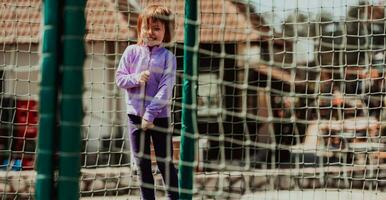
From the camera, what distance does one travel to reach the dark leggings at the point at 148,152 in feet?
7.61

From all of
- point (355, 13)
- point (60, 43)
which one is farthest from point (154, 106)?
point (355, 13)

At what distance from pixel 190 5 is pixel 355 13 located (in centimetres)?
160

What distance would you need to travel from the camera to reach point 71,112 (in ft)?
3.90

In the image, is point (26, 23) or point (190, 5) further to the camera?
point (26, 23)

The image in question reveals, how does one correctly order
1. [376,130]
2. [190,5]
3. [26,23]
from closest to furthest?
1. [190,5]
2. [26,23]
3. [376,130]

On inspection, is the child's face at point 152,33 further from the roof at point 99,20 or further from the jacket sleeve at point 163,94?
the roof at point 99,20

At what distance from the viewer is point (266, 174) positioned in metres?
3.82

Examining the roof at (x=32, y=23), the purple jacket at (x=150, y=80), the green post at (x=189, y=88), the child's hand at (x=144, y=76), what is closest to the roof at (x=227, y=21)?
the roof at (x=32, y=23)

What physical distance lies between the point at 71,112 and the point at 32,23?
2.46 metres

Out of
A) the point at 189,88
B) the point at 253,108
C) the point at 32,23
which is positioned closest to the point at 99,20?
the point at 32,23

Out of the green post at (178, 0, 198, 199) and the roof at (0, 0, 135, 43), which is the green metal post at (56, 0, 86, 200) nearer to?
the green post at (178, 0, 198, 199)

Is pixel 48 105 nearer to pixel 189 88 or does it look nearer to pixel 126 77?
pixel 126 77

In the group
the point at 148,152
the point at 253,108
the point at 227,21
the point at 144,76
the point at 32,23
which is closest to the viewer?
the point at 144,76

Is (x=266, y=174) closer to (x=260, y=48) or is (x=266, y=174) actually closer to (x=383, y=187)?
(x=383, y=187)
